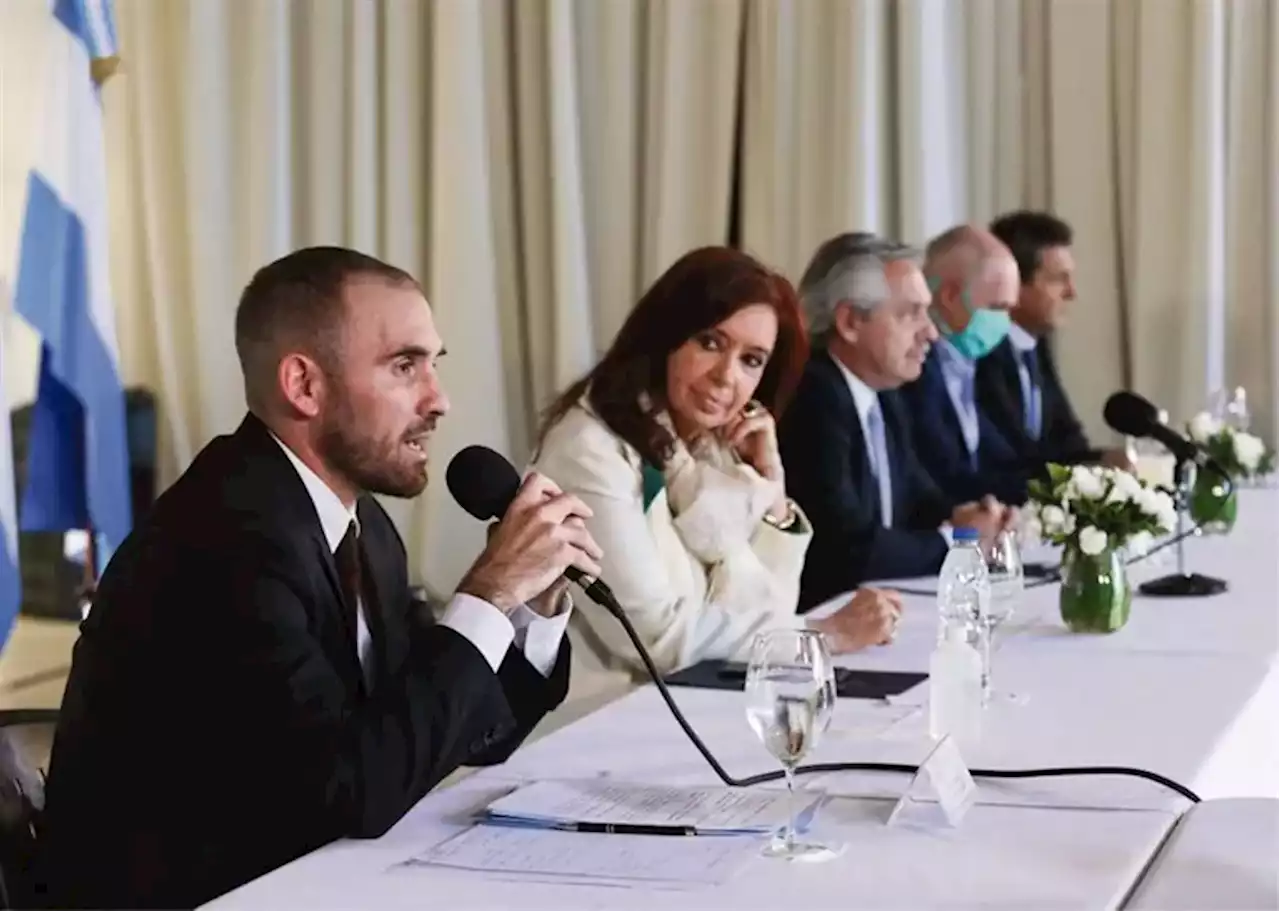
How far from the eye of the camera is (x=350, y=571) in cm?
174

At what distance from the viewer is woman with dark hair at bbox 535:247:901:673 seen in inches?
94.6

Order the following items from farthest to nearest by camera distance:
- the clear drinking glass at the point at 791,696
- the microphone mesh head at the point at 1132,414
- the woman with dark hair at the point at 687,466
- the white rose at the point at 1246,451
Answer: the white rose at the point at 1246,451
the microphone mesh head at the point at 1132,414
the woman with dark hair at the point at 687,466
the clear drinking glass at the point at 791,696

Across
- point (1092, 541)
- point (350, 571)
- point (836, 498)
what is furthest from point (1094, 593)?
point (350, 571)

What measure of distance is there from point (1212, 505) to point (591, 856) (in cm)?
221

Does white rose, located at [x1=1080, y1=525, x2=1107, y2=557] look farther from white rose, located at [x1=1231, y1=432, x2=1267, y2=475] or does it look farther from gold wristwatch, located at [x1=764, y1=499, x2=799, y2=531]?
white rose, located at [x1=1231, y1=432, x2=1267, y2=475]

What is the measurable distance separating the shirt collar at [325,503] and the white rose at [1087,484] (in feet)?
3.75

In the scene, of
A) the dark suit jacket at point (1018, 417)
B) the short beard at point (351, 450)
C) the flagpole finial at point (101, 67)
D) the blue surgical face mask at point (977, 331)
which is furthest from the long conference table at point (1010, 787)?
the flagpole finial at point (101, 67)

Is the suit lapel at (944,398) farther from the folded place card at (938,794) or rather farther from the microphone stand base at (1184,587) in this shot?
the folded place card at (938,794)

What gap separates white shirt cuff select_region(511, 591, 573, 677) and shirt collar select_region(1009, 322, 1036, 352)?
293 centimetres

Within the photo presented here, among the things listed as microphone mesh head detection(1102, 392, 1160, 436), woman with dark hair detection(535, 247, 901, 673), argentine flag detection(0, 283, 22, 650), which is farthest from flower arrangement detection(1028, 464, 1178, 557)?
argentine flag detection(0, 283, 22, 650)

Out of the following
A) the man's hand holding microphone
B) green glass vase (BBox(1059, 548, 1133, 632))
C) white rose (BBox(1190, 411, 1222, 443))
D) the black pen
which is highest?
the man's hand holding microphone

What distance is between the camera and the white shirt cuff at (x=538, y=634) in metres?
1.84

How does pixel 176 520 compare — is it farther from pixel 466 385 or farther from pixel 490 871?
pixel 466 385

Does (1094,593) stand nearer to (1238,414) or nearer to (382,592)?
(382,592)
